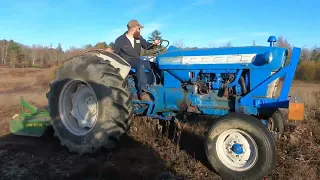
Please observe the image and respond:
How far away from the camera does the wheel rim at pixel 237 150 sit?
421 centimetres

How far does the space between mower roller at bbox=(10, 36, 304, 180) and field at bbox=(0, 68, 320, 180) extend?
0.24 metres

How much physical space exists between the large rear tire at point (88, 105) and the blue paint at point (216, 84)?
2.51 feet

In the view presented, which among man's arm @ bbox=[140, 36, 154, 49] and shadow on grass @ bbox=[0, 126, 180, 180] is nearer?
shadow on grass @ bbox=[0, 126, 180, 180]

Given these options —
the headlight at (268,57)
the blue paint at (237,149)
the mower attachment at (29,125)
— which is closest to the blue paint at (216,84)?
the headlight at (268,57)

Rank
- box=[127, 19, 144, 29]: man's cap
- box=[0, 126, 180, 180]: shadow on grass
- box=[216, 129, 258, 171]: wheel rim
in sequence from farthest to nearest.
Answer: box=[127, 19, 144, 29]: man's cap, box=[0, 126, 180, 180]: shadow on grass, box=[216, 129, 258, 171]: wheel rim

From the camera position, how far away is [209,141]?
444cm

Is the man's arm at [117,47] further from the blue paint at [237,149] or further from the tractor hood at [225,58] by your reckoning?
the blue paint at [237,149]

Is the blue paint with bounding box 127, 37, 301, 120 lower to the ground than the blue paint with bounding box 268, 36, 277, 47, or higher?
lower

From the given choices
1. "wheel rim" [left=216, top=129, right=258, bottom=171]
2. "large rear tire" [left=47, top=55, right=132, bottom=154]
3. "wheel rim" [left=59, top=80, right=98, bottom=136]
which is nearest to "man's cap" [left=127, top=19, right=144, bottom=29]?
"large rear tire" [left=47, top=55, right=132, bottom=154]

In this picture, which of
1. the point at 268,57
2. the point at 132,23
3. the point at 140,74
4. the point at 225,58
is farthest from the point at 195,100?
the point at 132,23

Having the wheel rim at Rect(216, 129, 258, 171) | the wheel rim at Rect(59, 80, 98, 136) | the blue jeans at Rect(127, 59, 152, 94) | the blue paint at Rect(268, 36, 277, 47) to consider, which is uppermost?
the blue paint at Rect(268, 36, 277, 47)

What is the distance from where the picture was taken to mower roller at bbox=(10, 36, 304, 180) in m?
4.26

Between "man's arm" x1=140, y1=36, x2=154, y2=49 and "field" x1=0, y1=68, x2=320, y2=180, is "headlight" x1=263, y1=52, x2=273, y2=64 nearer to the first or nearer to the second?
"field" x1=0, y1=68, x2=320, y2=180

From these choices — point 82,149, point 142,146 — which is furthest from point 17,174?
point 142,146
